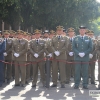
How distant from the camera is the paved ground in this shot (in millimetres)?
8375

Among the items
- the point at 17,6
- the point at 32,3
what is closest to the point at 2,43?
the point at 17,6

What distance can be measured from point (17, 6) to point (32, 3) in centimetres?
220

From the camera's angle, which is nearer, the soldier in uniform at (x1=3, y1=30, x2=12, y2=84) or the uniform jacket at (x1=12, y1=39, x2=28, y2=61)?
the uniform jacket at (x1=12, y1=39, x2=28, y2=61)

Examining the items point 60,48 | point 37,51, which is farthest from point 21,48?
point 60,48

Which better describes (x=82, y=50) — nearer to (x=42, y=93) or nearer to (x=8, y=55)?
(x=42, y=93)

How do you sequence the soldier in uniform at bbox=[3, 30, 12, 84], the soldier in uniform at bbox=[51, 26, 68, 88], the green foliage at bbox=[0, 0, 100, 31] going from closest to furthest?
the soldier in uniform at bbox=[51, 26, 68, 88] → the soldier in uniform at bbox=[3, 30, 12, 84] → the green foliage at bbox=[0, 0, 100, 31]

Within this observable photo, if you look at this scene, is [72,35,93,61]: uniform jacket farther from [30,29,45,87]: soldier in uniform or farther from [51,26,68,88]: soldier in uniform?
[30,29,45,87]: soldier in uniform

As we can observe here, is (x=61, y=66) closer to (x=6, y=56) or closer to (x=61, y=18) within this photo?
(x=6, y=56)

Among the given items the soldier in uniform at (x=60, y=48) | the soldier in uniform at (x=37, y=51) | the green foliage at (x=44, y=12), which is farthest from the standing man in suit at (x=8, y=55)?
the green foliage at (x=44, y=12)

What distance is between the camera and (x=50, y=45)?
10352 mm

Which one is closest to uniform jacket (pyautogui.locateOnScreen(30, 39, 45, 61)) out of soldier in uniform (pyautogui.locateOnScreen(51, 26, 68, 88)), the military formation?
the military formation

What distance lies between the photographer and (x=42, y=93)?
9.11 metres

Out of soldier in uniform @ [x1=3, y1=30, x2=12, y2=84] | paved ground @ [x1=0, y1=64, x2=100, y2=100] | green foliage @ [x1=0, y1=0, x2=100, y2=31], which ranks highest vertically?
green foliage @ [x1=0, y1=0, x2=100, y2=31]

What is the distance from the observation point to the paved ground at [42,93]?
27.5ft
